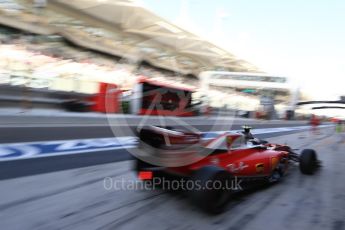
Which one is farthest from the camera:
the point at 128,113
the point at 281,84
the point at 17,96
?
the point at 281,84

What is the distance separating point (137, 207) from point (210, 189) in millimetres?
879

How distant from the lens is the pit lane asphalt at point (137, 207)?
11.4 ft

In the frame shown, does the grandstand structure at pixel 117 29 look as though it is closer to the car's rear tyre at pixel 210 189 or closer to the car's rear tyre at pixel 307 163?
the car's rear tyre at pixel 307 163

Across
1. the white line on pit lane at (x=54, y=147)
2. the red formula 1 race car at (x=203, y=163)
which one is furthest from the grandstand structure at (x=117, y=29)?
the red formula 1 race car at (x=203, y=163)

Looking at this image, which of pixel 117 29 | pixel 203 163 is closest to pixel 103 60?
pixel 117 29

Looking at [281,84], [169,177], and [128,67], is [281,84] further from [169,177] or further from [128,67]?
[169,177]

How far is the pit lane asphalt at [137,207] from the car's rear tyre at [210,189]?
133mm

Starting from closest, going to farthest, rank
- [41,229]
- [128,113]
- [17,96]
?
[41,229], [17,96], [128,113]

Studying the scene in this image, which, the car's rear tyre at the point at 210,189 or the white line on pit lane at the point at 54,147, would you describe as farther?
the white line on pit lane at the point at 54,147

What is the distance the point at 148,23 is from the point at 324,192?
3710 centimetres

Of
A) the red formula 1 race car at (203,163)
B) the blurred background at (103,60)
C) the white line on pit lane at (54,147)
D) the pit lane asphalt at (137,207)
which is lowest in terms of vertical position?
the pit lane asphalt at (137,207)

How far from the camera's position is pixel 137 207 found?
3988mm

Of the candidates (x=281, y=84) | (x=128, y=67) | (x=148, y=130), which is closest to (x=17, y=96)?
(x=148, y=130)

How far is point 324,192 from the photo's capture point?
5.16 metres
